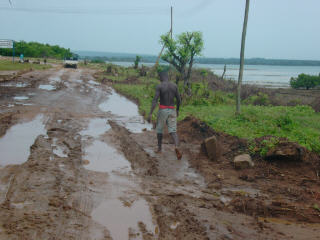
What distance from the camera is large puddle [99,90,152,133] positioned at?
A: 10.9 meters

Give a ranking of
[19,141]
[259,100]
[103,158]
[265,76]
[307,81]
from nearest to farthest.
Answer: [103,158], [19,141], [259,100], [307,81], [265,76]

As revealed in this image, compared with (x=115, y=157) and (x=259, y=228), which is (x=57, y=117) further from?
(x=259, y=228)

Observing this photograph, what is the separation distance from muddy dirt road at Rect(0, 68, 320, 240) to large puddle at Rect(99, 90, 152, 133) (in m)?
1.81

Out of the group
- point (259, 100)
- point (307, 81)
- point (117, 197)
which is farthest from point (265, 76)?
point (117, 197)

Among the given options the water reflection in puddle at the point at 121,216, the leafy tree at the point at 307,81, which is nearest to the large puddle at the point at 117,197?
the water reflection in puddle at the point at 121,216

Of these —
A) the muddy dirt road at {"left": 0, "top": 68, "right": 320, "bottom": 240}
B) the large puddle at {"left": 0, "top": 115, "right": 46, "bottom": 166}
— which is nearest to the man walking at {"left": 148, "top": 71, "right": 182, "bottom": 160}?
the muddy dirt road at {"left": 0, "top": 68, "right": 320, "bottom": 240}

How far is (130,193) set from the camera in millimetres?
5207

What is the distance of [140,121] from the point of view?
1193 cm

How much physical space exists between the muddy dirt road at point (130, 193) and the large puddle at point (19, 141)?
0.07 feet

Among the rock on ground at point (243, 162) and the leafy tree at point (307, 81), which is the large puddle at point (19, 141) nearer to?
the rock on ground at point (243, 162)

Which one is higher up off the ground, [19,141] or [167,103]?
[167,103]

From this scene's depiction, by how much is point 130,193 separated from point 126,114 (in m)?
8.17

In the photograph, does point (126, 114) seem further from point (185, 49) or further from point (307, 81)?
point (307, 81)

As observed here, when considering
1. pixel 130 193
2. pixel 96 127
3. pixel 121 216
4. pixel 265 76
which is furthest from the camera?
pixel 265 76
